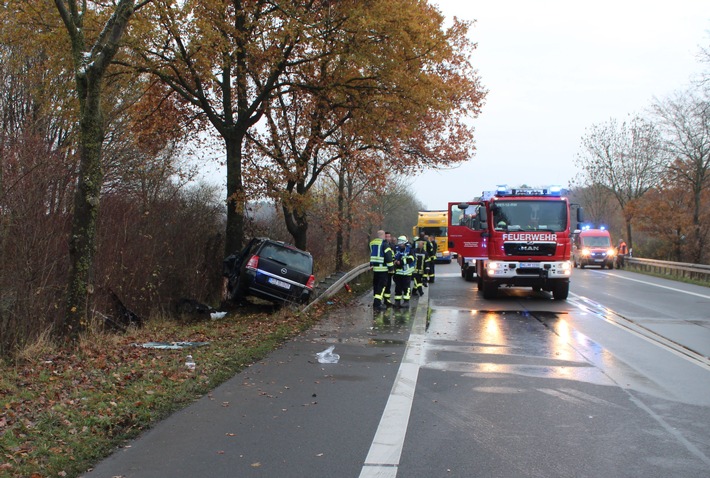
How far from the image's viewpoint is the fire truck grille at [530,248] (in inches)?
674

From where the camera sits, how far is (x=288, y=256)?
1505 centimetres

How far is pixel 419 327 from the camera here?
12.5m

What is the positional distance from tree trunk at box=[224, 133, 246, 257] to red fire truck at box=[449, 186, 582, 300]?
6.41 metres

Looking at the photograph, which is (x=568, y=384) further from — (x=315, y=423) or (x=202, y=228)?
(x=202, y=228)

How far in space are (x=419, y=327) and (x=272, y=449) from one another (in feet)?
24.6

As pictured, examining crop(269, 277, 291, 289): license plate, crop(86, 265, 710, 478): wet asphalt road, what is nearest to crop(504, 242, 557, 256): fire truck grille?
crop(86, 265, 710, 478): wet asphalt road

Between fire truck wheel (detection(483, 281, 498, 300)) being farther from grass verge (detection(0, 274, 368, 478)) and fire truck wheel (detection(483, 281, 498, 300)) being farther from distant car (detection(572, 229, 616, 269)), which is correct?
distant car (detection(572, 229, 616, 269))

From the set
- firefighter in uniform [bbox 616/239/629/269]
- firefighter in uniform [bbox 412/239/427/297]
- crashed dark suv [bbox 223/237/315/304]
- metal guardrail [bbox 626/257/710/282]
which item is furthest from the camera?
firefighter in uniform [bbox 616/239/629/269]

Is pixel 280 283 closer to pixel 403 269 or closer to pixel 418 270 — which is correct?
pixel 403 269

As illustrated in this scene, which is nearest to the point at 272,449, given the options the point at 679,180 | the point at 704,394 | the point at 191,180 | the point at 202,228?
the point at 704,394

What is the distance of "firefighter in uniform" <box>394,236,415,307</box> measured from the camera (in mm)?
15470

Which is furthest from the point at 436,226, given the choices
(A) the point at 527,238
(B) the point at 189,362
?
(B) the point at 189,362

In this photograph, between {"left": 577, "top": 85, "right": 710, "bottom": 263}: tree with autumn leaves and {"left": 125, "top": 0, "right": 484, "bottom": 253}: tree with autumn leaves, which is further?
{"left": 577, "top": 85, "right": 710, "bottom": 263}: tree with autumn leaves

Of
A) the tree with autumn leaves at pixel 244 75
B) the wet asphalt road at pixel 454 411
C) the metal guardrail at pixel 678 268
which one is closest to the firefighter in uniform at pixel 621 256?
the metal guardrail at pixel 678 268
